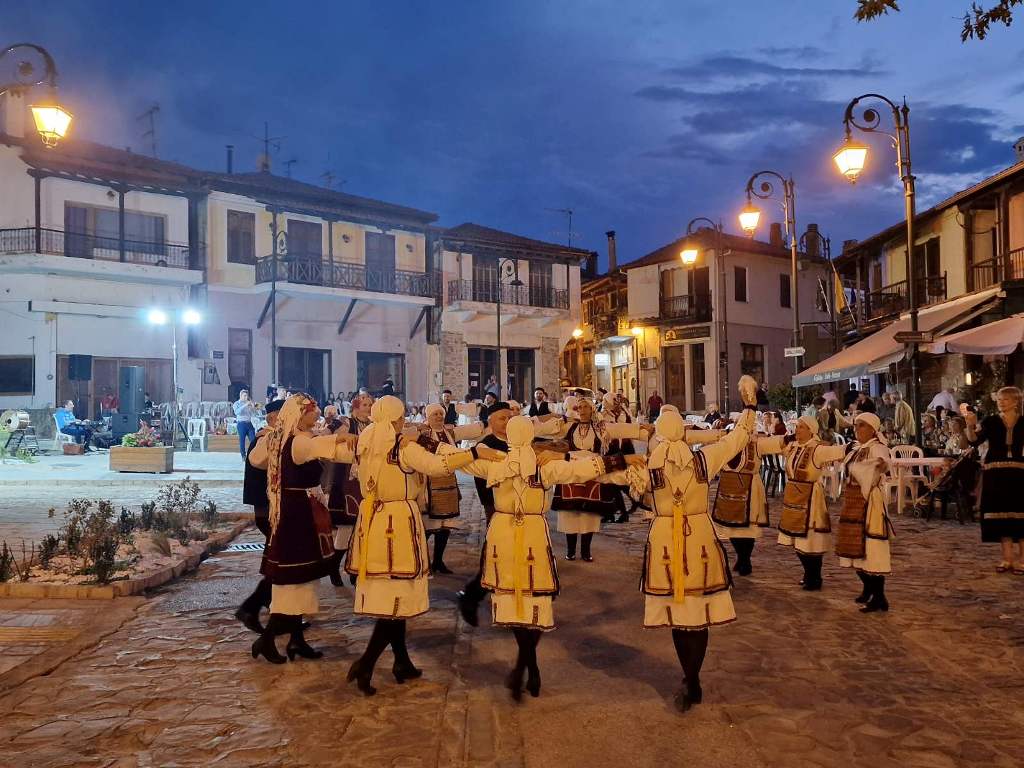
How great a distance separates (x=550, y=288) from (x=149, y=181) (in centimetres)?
1616

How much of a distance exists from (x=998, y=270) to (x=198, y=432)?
827 inches

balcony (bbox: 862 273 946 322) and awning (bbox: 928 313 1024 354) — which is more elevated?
balcony (bbox: 862 273 946 322)

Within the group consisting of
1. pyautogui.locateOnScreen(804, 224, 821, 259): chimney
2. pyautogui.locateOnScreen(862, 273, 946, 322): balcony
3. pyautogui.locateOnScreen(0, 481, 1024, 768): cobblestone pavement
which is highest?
pyautogui.locateOnScreen(804, 224, 821, 259): chimney

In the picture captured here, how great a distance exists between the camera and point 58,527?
11.0m

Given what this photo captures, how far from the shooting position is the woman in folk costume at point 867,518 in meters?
6.85

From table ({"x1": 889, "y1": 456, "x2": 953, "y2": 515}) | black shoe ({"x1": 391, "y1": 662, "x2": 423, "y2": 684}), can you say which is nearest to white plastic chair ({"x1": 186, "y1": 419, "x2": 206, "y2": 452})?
table ({"x1": 889, "y1": 456, "x2": 953, "y2": 515})

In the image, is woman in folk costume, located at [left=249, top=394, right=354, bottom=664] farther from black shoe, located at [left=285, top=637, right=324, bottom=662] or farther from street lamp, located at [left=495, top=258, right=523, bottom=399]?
street lamp, located at [left=495, top=258, right=523, bottom=399]

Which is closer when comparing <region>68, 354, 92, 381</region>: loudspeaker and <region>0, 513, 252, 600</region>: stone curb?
<region>0, 513, 252, 600</region>: stone curb

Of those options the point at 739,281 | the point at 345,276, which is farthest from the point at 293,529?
the point at 739,281

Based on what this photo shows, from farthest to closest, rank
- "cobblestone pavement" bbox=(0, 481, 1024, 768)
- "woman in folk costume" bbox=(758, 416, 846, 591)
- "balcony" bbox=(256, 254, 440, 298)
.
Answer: "balcony" bbox=(256, 254, 440, 298) < "woman in folk costume" bbox=(758, 416, 846, 591) < "cobblestone pavement" bbox=(0, 481, 1024, 768)

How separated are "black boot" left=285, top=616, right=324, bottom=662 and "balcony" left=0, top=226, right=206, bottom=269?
2207 cm

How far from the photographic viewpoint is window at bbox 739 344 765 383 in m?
38.8

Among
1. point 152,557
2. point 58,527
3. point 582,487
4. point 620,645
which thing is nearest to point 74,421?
point 58,527

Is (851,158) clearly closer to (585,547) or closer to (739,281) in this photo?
(585,547)
